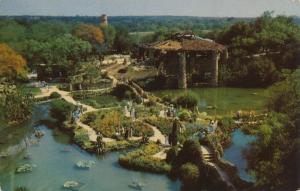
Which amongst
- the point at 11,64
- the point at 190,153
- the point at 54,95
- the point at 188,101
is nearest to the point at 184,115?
the point at 188,101

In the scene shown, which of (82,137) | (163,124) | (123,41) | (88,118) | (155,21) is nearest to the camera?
(155,21)

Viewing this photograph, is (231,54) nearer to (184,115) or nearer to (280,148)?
(184,115)

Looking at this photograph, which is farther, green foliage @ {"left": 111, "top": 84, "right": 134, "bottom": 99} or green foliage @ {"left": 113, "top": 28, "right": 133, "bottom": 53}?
green foliage @ {"left": 111, "top": 84, "right": 134, "bottom": 99}

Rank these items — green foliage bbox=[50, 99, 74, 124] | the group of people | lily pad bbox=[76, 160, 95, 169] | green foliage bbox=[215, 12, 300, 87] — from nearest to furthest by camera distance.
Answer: green foliage bbox=[215, 12, 300, 87] → lily pad bbox=[76, 160, 95, 169] → green foliage bbox=[50, 99, 74, 124] → the group of people

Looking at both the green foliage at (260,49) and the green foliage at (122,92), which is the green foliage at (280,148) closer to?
the green foliage at (260,49)

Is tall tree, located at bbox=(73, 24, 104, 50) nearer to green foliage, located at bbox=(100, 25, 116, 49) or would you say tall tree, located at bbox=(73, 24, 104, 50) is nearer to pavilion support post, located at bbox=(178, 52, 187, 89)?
green foliage, located at bbox=(100, 25, 116, 49)

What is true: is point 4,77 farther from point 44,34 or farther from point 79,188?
point 79,188

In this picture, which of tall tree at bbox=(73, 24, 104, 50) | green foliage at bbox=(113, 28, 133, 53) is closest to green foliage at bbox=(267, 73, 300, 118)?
green foliage at bbox=(113, 28, 133, 53)
